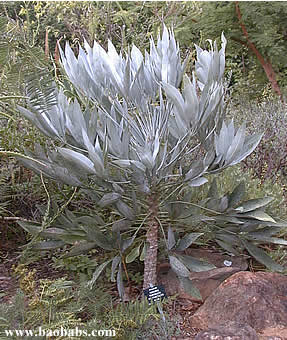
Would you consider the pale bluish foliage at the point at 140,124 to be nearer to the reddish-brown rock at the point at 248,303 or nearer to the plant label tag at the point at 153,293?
the plant label tag at the point at 153,293

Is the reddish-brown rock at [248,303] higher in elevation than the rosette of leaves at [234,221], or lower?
lower

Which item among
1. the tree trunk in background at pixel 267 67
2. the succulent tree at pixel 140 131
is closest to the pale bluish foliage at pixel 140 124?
the succulent tree at pixel 140 131

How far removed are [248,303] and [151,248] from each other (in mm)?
566

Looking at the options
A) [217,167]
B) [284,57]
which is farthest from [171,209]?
[284,57]

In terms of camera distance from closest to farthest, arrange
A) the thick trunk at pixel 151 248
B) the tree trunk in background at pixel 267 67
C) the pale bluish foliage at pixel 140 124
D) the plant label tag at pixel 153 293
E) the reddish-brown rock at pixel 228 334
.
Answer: the reddish-brown rock at pixel 228 334, the pale bluish foliage at pixel 140 124, the plant label tag at pixel 153 293, the thick trunk at pixel 151 248, the tree trunk in background at pixel 267 67

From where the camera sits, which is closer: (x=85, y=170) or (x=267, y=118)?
(x=85, y=170)

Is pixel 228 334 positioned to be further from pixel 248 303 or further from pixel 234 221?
pixel 234 221

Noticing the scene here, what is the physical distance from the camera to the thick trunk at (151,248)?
8.31 feet

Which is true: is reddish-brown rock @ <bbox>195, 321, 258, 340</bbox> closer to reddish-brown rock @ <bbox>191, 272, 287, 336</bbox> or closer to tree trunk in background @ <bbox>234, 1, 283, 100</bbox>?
reddish-brown rock @ <bbox>191, 272, 287, 336</bbox>

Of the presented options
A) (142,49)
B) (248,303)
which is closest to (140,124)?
(248,303)

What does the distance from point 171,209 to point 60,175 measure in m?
0.64

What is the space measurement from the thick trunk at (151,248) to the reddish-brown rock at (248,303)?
301 millimetres

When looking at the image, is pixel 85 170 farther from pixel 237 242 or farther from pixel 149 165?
pixel 237 242

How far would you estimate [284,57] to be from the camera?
7.24 meters
